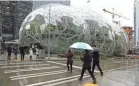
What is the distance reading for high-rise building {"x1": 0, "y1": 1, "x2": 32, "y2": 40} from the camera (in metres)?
90.4

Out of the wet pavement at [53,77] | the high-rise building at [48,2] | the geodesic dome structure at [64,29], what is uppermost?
the high-rise building at [48,2]

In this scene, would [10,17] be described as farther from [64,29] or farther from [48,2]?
[64,29]

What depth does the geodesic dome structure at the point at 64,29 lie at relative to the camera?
47.2 m

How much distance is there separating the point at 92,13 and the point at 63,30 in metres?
7.24

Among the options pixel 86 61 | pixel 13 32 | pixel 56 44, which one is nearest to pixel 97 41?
pixel 56 44

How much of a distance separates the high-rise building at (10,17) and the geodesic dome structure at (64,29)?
132ft

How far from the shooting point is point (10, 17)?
94500 mm

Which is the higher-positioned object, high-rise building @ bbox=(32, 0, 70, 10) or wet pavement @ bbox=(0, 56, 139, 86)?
high-rise building @ bbox=(32, 0, 70, 10)

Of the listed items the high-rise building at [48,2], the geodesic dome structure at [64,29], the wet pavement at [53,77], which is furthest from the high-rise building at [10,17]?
the wet pavement at [53,77]

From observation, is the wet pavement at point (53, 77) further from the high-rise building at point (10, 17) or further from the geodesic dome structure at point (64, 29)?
the high-rise building at point (10, 17)

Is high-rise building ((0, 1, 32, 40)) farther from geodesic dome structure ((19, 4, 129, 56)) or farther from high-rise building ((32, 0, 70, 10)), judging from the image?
geodesic dome structure ((19, 4, 129, 56))

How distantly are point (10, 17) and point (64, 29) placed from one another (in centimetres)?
5023

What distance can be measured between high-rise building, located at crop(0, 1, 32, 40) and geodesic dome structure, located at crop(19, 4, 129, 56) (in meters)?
40.2

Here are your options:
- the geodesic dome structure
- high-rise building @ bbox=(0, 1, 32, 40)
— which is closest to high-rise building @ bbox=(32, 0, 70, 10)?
high-rise building @ bbox=(0, 1, 32, 40)
